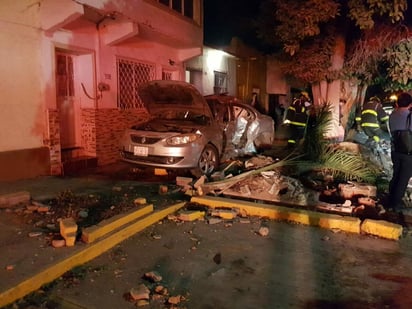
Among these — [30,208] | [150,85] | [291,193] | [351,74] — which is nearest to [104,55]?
[150,85]

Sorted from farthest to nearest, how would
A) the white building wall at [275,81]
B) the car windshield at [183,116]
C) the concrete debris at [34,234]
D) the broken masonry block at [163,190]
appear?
the white building wall at [275,81] < the car windshield at [183,116] < the broken masonry block at [163,190] < the concrete debris at [34,234]

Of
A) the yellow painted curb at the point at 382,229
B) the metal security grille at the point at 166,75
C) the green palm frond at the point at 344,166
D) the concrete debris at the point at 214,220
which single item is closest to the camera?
the yellow painted curb at the point at 382,229

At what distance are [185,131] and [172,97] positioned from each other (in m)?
1.11

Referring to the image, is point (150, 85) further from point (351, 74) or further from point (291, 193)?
point (351, 74)

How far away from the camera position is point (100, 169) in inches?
349

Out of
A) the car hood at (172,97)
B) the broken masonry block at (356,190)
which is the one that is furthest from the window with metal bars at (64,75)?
the broken masonry block at (356,190)

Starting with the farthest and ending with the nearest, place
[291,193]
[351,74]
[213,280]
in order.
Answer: [351,74], [291,193], [213,280]

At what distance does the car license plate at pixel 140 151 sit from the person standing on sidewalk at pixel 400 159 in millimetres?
4208

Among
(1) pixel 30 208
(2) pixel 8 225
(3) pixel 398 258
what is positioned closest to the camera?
(3) pixel 398 258

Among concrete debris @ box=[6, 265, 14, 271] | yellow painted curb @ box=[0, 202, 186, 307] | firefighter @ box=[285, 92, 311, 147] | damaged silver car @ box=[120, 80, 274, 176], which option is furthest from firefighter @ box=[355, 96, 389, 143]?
concrete debris @ box=[6, 265, 14, 271]

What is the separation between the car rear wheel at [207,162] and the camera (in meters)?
7.52

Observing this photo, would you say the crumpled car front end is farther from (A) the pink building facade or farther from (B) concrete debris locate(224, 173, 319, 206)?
(A) the pink building facade

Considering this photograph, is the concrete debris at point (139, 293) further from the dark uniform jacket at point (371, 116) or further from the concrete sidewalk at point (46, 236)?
the dark uniform jacket at point (371, 116)

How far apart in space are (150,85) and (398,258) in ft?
18.1
